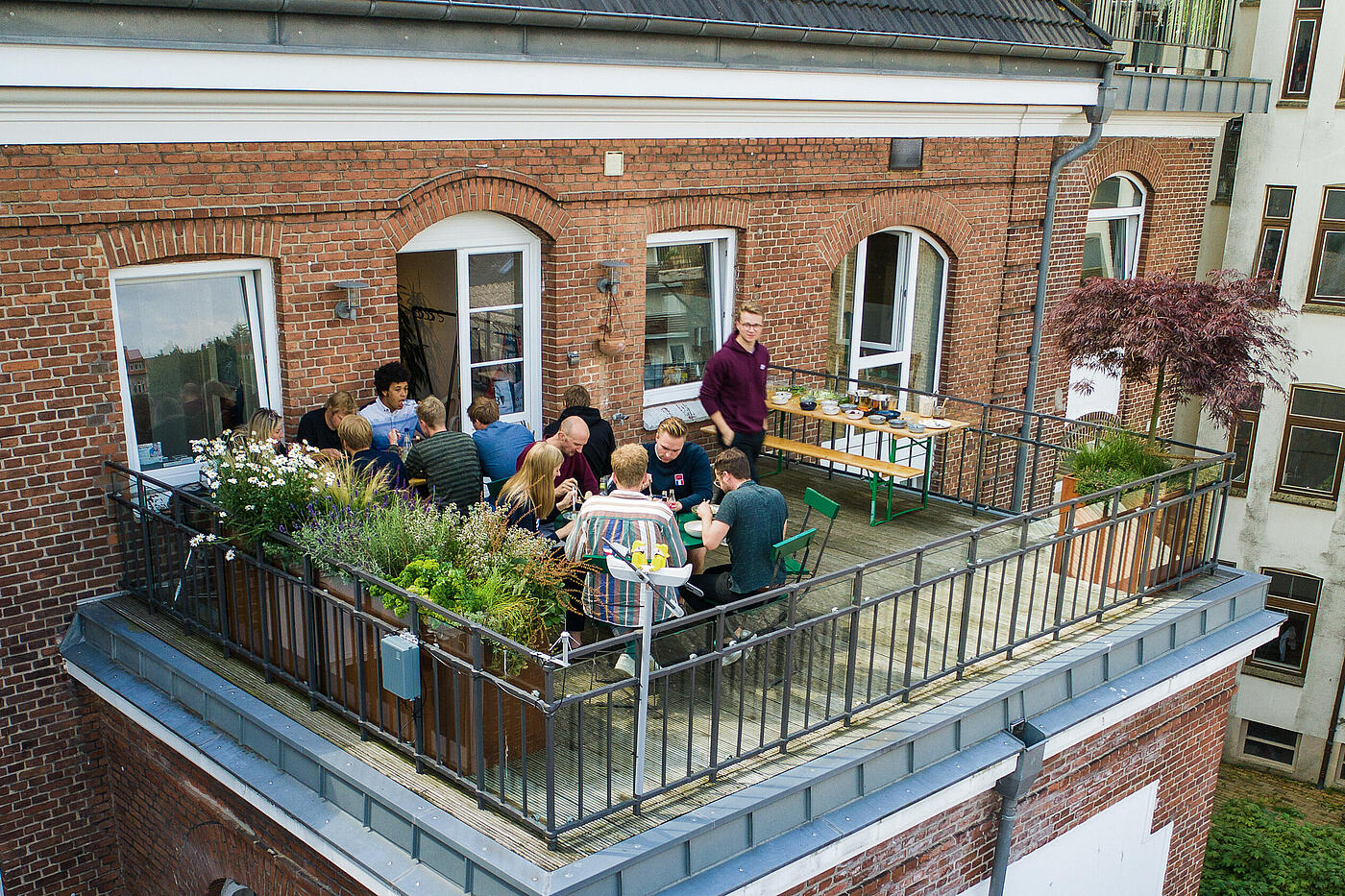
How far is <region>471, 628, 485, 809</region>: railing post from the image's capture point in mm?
5473

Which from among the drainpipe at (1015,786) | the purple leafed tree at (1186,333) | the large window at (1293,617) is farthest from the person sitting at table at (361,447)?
the large window at (1293,617)

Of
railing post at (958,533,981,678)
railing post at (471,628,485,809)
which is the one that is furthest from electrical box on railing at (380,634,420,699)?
railing post at (958,533,981,678)

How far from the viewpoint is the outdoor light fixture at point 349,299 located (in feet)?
27.4

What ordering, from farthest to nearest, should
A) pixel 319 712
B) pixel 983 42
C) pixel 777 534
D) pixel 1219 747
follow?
pixel 983 42 < pixel 1219 747 < pixel 777 534 < pixel 319 712

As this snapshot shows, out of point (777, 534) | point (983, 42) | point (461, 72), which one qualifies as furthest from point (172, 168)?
point (983, 42)

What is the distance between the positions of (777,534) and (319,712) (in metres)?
2.78

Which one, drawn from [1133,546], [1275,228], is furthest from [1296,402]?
[1133,546]

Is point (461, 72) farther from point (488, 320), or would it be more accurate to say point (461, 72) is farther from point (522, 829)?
point (522, 829)

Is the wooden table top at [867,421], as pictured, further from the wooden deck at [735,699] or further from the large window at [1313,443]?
the large window at [1313,443]

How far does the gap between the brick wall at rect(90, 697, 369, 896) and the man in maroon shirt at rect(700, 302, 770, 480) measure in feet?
15.0

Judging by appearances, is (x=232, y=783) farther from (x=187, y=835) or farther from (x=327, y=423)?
(x=327, y=423)

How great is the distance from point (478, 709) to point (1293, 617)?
18.9 metres

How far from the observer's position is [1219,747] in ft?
31.3

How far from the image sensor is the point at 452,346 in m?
9.66
